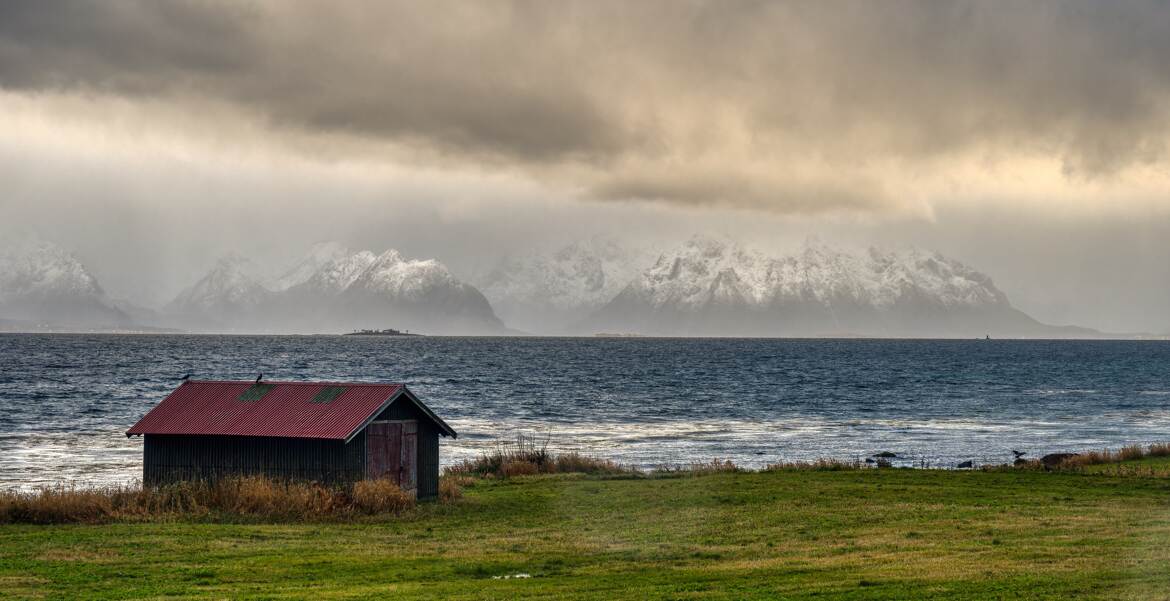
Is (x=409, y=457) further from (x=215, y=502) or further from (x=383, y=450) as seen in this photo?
(x=215, y=502)

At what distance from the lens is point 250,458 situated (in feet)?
139

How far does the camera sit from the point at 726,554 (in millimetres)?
31344

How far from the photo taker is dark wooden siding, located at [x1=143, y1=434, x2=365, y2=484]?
41.8m

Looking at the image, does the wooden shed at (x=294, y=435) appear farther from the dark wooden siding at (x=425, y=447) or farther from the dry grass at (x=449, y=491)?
the dry grass at (x=449, y=491)

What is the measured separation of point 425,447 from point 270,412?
568 cm

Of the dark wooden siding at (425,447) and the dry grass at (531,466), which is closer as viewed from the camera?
the dark wooden siding at (425,447)

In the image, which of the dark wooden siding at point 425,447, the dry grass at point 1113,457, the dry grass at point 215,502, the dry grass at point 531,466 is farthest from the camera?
the dry grass at point 1113,457

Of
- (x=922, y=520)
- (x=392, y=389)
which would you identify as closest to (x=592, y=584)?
(x=922, y=520)

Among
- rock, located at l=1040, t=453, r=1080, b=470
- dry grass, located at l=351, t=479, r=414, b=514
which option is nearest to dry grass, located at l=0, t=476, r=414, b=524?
dry grass, located at l=351, t=479, r=414, b=514

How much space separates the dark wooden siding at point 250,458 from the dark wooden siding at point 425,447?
107 inches

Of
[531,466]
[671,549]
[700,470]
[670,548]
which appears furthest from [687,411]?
[671,549]

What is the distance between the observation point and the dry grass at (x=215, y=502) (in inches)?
1480

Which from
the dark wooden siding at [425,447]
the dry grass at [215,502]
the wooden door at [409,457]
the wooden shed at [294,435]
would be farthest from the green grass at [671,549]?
the wooden shed at [294,435]

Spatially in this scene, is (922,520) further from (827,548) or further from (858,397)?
(858,397)
